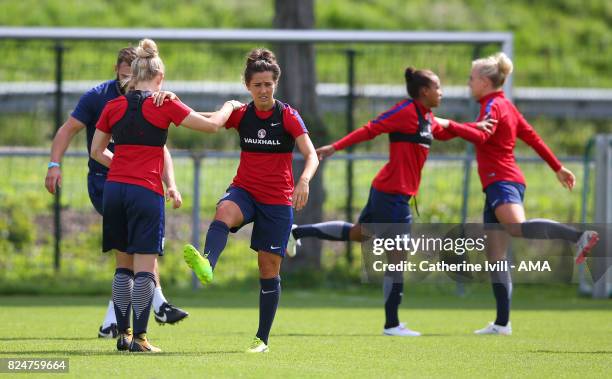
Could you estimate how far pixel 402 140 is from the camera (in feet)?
30.6

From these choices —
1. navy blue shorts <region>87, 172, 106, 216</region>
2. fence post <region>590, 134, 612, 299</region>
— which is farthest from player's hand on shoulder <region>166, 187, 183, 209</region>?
fence post <region>590, 134, 612, 299</region>

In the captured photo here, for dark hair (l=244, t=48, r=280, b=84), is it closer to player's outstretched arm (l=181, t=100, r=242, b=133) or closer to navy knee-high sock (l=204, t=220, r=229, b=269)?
player's outstretched arm (l=181, t=100, r=242, b=133)

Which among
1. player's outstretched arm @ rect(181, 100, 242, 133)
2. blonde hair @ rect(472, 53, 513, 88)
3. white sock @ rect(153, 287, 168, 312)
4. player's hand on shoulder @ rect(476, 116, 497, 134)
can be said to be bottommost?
white sock @ rect(153, 287, 168, 312)

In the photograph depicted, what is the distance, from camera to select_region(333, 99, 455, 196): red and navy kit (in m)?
9.25

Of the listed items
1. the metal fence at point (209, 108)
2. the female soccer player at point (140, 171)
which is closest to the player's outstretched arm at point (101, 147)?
the female soccer player at point (140, 171)

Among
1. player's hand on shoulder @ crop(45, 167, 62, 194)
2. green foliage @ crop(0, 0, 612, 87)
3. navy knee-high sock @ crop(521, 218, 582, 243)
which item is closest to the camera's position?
player's hand on shoulder @ crop(45, 167, 62, 194)

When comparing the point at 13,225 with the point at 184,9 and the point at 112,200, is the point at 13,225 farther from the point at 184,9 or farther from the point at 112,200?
the point at 184,9

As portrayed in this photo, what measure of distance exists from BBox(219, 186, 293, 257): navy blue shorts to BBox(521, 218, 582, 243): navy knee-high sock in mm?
2583

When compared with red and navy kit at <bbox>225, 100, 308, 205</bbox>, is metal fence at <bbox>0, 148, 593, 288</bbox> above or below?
below

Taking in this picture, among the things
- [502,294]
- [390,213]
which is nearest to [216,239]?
[390,213]

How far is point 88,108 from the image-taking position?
854 cm

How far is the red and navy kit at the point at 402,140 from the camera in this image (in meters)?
9.25

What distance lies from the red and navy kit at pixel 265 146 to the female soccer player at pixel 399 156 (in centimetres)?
151

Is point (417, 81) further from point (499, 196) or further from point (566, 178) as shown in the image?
point (566, 178)
